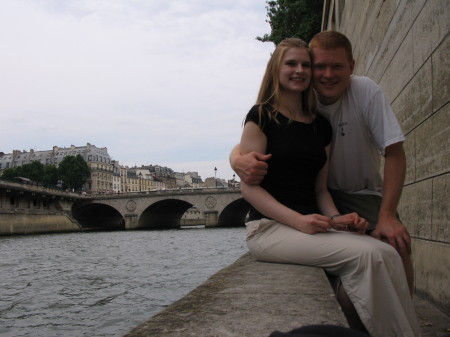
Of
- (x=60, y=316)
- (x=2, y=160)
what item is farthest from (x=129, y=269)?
(x=2, y=160)

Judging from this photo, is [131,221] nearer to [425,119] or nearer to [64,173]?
[64,173]

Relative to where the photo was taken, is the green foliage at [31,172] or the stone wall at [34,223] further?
the green foliage at [31,172]

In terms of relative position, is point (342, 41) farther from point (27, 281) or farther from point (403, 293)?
point (27, 281)

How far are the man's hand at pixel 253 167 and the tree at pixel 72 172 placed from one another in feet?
243

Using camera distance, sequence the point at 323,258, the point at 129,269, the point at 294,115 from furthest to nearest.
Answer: the point at 129,269, the point at 294,115, the point at 323,258

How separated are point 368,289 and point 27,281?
10.5 meters

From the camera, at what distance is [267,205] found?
92.0 inches

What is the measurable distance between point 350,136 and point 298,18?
57.5ft

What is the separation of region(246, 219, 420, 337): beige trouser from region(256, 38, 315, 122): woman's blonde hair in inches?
26.5

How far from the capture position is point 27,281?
429 inches

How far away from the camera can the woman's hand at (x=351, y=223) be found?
221 cm

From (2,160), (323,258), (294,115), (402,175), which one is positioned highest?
(2,160)

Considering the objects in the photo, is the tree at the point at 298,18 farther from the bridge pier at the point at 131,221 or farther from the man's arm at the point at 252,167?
the bridge pier at the point at 131,221

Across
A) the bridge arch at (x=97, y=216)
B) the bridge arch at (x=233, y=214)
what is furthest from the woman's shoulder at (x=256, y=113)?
the bridge arch at (x=97, y=216)
